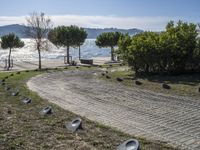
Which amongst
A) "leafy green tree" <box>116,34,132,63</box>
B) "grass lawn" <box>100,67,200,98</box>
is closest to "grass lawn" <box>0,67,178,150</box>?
"grass lawn" <box>100,67,200,98</box>

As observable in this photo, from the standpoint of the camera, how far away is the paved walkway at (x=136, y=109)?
11.7 meters

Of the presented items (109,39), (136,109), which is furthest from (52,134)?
(109,39)

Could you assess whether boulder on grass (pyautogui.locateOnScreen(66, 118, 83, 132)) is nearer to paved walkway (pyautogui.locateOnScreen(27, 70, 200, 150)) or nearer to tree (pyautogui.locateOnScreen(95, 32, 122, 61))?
paved walkway (pyautogui.locateOnScreen(27, 70, 200, 150))

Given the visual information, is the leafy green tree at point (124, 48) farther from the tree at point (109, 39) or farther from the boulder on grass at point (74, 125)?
the tree at point (109, 39)

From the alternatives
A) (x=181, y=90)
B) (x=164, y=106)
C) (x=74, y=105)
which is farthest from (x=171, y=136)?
(x=181, y=90)

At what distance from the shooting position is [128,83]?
23.4 m

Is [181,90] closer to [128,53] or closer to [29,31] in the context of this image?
[128,53]

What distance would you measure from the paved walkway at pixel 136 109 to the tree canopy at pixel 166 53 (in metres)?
5.15

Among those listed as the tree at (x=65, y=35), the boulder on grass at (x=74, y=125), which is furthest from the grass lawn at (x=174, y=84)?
the tree at (x=65, y=35)

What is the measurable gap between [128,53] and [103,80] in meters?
3.69

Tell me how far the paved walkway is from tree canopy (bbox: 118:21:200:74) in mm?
5152

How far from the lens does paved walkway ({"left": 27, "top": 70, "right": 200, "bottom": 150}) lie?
11.7 meters

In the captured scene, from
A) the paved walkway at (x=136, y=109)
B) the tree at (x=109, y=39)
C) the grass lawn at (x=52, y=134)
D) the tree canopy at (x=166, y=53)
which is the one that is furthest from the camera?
the tree at (x=109, y=39)

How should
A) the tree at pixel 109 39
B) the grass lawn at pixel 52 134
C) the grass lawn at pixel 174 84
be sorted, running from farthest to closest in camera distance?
1. the tree at pixel 109 39
2. the grass lawn at pixel 174 84
3. the grass lawn at pixel 52 134
